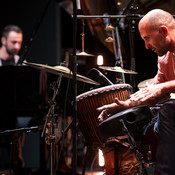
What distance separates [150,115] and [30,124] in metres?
2.75

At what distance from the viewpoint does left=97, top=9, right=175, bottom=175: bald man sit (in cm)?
145

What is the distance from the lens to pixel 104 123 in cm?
167

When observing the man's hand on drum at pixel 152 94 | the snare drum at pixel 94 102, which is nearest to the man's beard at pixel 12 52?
the snare drum at pixel 94 102

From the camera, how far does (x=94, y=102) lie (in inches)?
93.4

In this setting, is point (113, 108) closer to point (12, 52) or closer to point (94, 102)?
point (94, 102)

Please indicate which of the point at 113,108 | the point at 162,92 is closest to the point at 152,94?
the point at 162,92

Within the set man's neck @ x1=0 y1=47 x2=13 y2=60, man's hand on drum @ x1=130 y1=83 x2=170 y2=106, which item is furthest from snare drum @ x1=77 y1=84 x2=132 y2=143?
man's neck @ x1=0 y1=47 x2=13 y2=60

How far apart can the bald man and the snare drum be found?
A: 44cm

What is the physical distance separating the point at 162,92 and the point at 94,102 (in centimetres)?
86

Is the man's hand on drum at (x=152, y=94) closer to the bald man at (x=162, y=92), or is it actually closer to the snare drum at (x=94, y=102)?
the bald man at (x=162, y=92)

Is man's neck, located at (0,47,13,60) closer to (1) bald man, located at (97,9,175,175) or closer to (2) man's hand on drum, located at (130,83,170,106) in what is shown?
(1) bald man, located at (97,9,175,175)

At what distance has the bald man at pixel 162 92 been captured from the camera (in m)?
1.45

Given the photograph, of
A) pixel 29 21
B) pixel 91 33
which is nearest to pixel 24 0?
pixel 29 21

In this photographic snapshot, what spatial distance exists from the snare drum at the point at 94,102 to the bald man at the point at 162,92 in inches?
17.4
